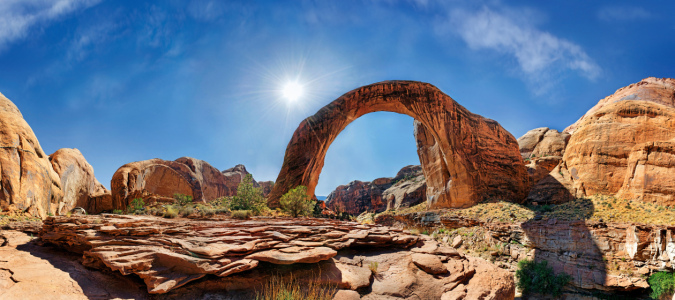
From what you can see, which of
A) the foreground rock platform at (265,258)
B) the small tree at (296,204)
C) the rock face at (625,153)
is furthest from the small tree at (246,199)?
the rock face at (625,153)

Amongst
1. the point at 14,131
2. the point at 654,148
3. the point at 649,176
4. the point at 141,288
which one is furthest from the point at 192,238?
the point at 654,148

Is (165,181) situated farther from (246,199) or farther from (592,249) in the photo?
(592,249)

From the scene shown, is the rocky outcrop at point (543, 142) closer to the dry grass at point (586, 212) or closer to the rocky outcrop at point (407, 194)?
the rocky outcrop at point (407, 194)

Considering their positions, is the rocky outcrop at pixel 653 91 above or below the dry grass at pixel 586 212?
above

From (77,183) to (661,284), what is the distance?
35.2m

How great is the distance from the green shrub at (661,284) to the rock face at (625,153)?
6728mm

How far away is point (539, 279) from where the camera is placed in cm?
1225

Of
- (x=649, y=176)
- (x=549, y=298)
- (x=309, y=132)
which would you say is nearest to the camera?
(x=549, y=298)

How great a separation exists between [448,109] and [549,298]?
16.6 metres

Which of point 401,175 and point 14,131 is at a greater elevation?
point 401,175

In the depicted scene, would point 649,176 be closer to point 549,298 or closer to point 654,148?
point 654,148

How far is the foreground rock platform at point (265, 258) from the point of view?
514 centimetres

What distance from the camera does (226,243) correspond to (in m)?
6.14

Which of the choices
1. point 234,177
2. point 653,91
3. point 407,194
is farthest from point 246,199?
point 653,91
